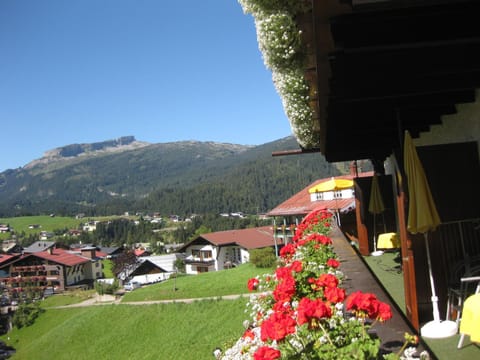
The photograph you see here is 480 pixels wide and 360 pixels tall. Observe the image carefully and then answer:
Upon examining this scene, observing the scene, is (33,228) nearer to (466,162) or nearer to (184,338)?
(184,338)

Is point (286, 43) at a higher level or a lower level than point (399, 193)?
higher

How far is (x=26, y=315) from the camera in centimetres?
4350

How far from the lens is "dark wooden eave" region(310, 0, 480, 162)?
1.91m

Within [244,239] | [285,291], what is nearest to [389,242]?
[285,291]

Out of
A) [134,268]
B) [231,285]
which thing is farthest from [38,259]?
[231,285]

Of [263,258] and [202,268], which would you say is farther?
[202,268]

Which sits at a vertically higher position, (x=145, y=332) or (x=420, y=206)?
(x=420, y=206)

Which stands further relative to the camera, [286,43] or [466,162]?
[466,162]

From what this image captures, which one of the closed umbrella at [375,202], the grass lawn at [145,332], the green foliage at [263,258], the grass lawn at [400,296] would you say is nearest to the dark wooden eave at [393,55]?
the grass lawn at [400,296]

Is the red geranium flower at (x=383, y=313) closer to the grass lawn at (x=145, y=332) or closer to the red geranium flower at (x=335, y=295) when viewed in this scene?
the red geranium flower at (x=335, y=295)

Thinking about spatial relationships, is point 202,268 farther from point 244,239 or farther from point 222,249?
point 244,239

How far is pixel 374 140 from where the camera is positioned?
548cm

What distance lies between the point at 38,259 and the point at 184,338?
50.1 m

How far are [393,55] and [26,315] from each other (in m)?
49.3
